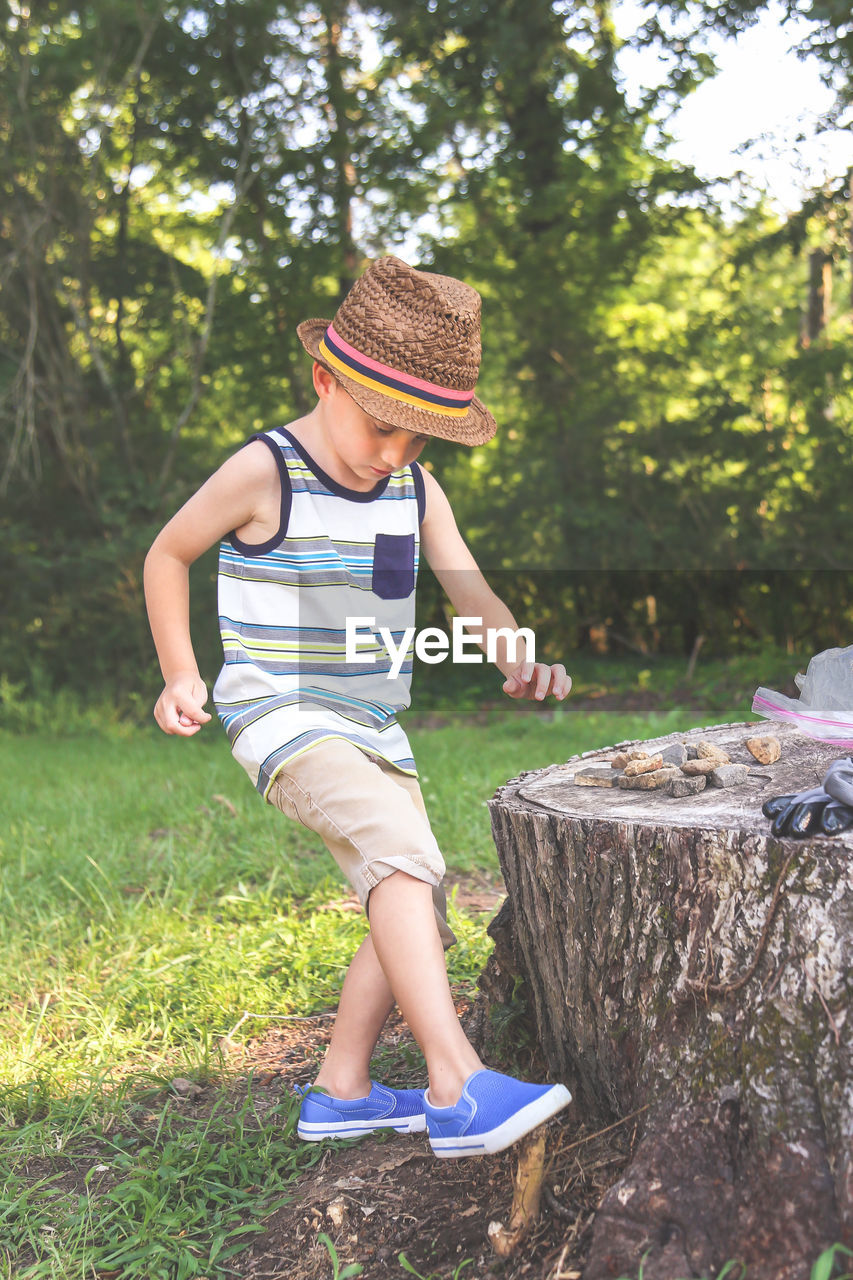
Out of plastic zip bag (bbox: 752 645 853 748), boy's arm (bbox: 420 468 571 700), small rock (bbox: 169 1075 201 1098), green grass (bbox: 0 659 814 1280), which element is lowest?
A: small rock (bbox: 169 1075 201 1098)

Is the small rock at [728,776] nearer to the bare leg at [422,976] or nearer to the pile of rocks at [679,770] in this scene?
the pile of rocks at [679,770]

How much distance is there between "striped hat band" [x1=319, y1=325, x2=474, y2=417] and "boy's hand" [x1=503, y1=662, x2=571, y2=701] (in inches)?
21.0

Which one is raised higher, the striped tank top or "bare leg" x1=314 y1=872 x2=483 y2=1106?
the striped tank top

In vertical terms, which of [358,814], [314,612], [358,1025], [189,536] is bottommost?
[358,1025]

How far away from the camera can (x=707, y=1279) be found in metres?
1.47

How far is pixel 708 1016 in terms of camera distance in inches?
65.2

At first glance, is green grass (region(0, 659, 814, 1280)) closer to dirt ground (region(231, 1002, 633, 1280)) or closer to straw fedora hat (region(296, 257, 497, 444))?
dirt ground (region(231, 1002, 633, 1280))

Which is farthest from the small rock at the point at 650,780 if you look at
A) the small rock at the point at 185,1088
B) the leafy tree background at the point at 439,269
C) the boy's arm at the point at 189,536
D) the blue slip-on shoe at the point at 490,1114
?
the leafy tree background at the point at 439,269

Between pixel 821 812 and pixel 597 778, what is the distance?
0.57m

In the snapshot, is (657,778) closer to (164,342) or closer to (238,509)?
(238,509)

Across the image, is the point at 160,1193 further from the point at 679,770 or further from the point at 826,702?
the point at 826,702

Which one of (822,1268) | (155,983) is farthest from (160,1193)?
(822,1268)

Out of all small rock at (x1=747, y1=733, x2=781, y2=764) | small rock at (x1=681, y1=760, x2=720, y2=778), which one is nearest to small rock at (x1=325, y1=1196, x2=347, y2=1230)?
small rock at (x1=681, y1=760, x2=720, y2=778)

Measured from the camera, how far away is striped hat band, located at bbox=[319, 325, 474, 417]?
6.89 ft
